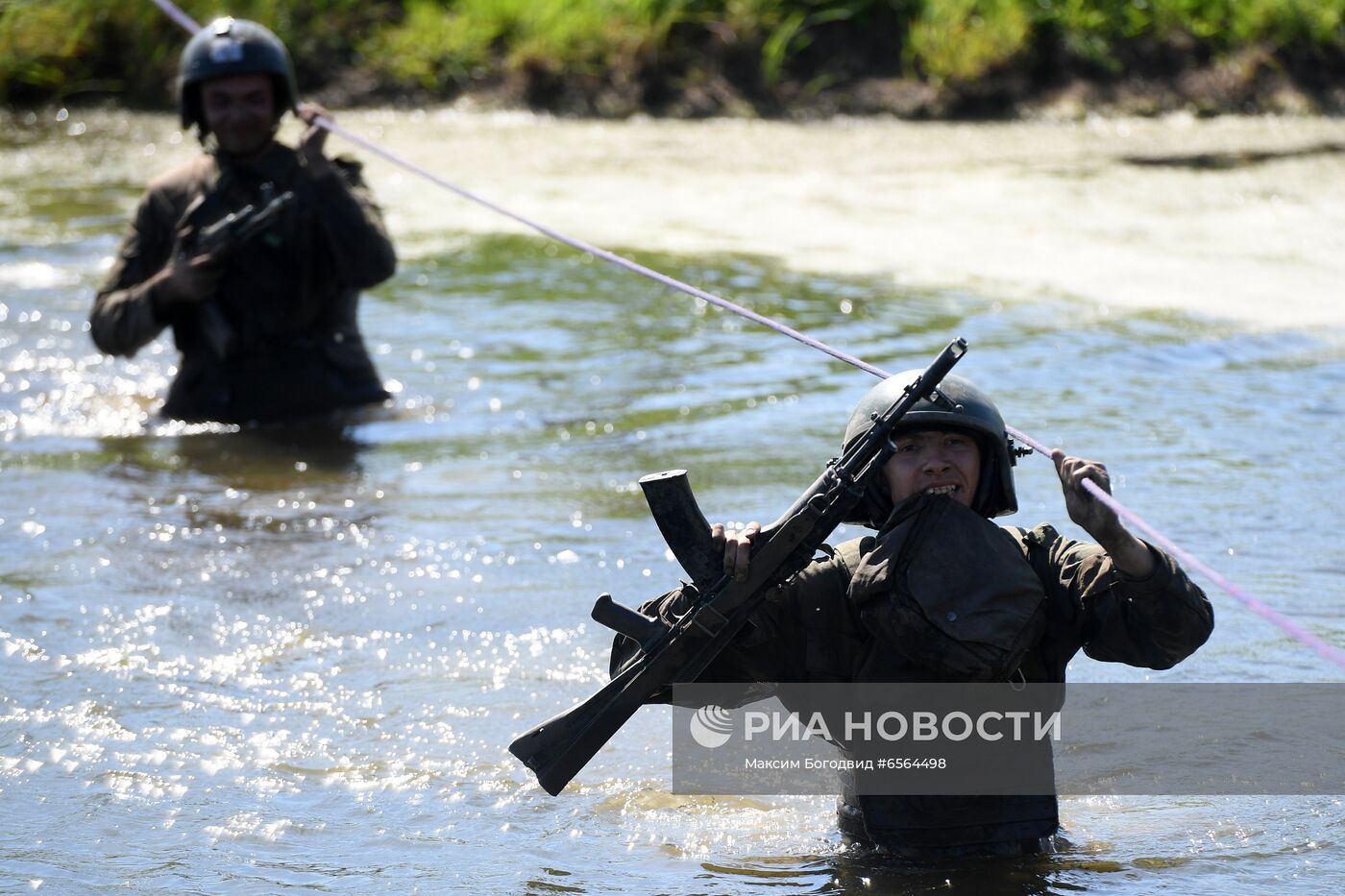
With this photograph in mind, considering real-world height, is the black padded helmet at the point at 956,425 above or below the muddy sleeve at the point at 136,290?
above

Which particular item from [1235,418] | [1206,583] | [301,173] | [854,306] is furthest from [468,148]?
[1206,583]

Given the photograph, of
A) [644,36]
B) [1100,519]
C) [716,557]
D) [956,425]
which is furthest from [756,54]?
[1100,519]

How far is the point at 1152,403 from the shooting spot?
28.6 ft

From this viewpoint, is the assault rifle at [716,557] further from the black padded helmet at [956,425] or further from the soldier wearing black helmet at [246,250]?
the soldier wearing black helmet at [246,250]

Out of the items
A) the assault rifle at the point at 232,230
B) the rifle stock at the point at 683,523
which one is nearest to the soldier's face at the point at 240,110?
the assault rifle at the point at 232,230

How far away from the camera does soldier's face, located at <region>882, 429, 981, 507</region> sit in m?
4.26

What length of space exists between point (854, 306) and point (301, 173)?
3.73m

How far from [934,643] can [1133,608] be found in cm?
41

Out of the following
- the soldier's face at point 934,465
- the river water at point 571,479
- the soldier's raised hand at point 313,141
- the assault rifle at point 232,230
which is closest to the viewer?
the soldier's face at point 934,465

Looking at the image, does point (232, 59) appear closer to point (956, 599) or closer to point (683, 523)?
point (683, 523)

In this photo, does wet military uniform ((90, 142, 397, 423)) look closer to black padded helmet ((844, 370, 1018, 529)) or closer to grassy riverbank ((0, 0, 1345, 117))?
black padded helmet ((844, 370, 1018, 529))

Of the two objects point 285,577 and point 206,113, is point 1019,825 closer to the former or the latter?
point 285,577

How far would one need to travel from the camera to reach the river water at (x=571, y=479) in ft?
15.5

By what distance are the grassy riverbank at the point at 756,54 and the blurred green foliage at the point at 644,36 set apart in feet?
0.06
